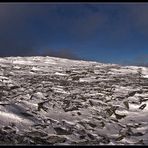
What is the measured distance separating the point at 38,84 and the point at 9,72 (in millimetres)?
5872

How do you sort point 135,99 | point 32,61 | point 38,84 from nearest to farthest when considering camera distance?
point 135,99 < point 38,84 < point 32,61

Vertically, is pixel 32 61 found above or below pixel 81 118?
above

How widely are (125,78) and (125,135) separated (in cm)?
1526

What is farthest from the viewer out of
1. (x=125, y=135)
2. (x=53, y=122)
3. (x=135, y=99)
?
(x=135, y=99)

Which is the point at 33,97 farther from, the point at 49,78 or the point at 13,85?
the point at 49,78

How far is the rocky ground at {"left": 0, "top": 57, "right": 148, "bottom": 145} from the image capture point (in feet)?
51.6

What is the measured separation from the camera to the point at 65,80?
97.7ft

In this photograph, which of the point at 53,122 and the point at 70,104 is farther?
the point at 70,104

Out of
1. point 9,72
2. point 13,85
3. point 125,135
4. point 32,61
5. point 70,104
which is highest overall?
point 32,61

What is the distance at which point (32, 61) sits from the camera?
141ft

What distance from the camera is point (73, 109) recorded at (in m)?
20.2

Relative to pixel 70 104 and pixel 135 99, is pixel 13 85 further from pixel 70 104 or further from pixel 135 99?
pixel 135 99

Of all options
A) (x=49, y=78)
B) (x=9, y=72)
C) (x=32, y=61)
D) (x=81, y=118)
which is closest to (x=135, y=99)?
(x=81, y=118)

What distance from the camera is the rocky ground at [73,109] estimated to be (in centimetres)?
1572
